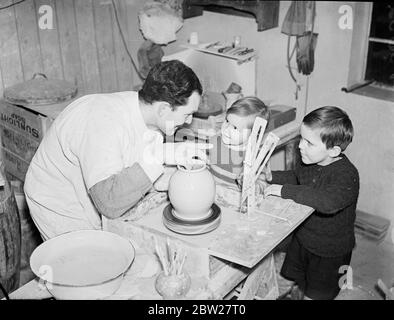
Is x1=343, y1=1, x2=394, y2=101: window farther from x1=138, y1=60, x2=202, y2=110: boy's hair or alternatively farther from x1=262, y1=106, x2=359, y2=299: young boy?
x1=138, y1=60, x2=202, y2=110: boy's hair

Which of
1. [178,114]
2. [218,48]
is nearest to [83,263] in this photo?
[178,114]

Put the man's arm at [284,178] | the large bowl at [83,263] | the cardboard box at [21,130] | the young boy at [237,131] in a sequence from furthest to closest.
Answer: the cardboard box at [21,130]
the young boy at [237,131]
the man's arm at [284,178]
the large bowl at [83,263]

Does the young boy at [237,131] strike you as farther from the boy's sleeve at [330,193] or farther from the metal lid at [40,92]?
the metal lid at [40,92]

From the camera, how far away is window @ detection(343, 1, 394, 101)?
3.33 meters

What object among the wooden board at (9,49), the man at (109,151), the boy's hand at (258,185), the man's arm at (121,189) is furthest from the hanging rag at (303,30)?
the man's arm at (121,189)

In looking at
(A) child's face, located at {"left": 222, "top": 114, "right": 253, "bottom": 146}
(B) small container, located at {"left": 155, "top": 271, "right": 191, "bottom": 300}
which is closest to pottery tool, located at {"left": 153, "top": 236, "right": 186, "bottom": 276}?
(B) small container, located at {"left": 155, "top": 271, "right": 191, "bottom": 300}

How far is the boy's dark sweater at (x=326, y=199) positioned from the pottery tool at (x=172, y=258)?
21.4 inches

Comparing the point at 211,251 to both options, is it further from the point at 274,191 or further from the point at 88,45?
the point at 88,45

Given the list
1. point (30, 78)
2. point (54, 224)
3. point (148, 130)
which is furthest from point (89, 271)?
point (30, 78)

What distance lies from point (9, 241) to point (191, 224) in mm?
1250

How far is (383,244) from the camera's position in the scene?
3.59 m

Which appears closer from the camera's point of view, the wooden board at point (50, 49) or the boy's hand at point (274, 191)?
the boy's hand at point (274, 191)

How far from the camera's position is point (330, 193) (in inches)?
91.7

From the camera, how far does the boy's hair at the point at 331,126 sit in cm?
240
